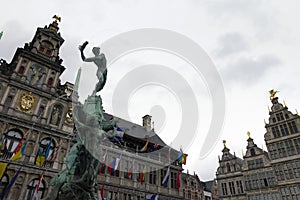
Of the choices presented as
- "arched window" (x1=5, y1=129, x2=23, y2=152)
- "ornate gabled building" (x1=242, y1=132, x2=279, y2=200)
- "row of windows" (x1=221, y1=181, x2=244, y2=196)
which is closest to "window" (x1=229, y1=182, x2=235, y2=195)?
"row of windows" (x1=221, y1=181, x2=244, y2=196)

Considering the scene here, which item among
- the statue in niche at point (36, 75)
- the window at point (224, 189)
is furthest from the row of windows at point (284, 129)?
the statue in niche at point (36, 75)

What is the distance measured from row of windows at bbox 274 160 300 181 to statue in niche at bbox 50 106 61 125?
27456mm

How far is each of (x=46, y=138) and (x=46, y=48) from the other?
1008 cm

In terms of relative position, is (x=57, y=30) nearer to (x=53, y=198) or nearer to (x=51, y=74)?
(x=51, y=74)

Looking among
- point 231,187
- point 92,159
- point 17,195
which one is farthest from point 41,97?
point 231,187

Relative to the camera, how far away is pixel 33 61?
810 inches

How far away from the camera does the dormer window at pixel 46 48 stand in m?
22.2

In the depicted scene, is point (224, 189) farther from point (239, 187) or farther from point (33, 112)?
point (33, 112)

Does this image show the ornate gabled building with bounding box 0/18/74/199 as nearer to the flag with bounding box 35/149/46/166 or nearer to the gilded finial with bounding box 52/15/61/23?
the flag with bounding box 35/149/46/166

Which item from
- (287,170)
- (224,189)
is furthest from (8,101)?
(287,170)

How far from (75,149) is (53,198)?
1806 millimetres

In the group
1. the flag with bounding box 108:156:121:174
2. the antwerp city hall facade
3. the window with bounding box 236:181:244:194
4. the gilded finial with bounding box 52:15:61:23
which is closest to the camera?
the antwerp city hall facade

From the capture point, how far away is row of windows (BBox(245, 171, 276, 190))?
27.8 metres

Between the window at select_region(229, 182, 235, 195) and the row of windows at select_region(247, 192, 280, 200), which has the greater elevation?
the window at select_region(229, 182, 235, 195)
